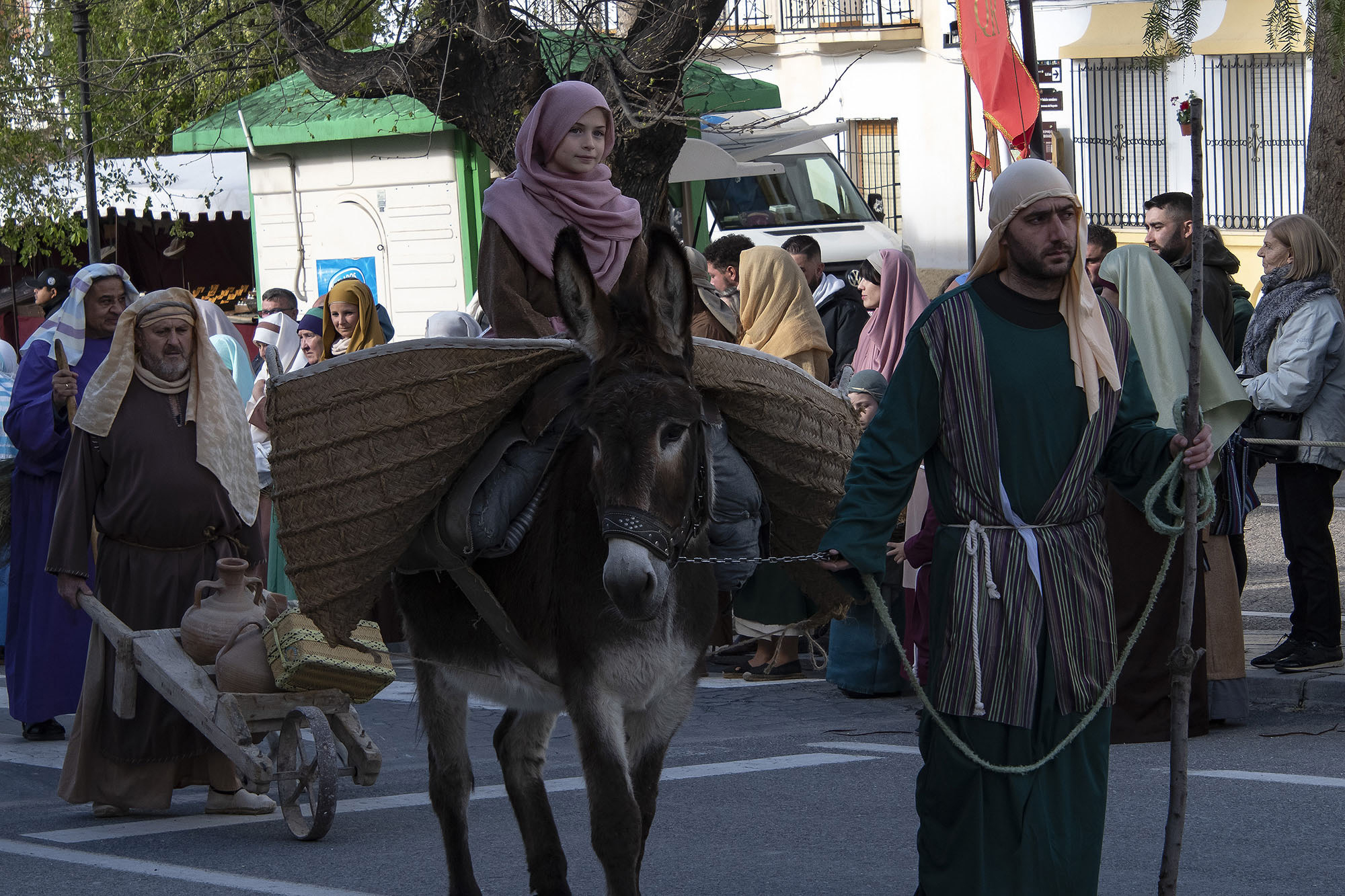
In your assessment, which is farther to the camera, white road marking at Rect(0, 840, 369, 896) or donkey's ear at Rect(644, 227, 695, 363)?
white road marking at Rect(0, 840, 369, 896)

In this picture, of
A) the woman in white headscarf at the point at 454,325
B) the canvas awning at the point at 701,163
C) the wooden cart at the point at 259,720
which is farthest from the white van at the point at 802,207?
the wooden cart at the point at 259,720

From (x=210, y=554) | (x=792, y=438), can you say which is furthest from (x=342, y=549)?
(x=210, y=554)

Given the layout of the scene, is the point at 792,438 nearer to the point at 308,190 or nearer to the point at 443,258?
the point at 443,258

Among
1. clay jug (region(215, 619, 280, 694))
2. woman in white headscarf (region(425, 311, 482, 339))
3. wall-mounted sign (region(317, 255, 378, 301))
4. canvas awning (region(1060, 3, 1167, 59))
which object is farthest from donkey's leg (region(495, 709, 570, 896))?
canvas awning (region(1060, 3, 1167, 59))

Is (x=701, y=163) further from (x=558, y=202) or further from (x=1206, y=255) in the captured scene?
(x=558, y=202)

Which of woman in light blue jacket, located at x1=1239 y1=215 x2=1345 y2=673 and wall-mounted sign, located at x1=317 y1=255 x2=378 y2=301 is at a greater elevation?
wall-mounted sign, located at x1=317 y1=255 x2=378 y2=301

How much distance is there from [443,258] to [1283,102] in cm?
1728

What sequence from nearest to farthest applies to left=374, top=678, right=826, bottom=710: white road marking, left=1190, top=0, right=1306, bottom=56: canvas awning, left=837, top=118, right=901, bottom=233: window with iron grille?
1. left=374, top=678, right=826, bottom=710: white road marking
2. left=1190, top=0, right=1306, bottom=56: canvas awning
3. left=837, top=118, right=901, bottom=233: window with iron grille

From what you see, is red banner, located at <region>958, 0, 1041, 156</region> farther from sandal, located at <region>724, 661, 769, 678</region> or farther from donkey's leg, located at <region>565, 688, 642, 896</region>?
donkey's leg, located at <region>565, 688, 642, 896</region>

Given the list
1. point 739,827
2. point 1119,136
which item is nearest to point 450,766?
point 739,827

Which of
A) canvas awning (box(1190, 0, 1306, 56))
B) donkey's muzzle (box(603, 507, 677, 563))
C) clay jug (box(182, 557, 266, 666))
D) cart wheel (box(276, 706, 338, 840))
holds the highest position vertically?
canvas awning (box(1190, 0, 1306, 56))

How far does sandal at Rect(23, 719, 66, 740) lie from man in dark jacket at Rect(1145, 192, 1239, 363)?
6208 mm

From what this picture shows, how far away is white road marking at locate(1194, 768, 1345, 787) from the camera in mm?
7352

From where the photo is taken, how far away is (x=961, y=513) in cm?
487
